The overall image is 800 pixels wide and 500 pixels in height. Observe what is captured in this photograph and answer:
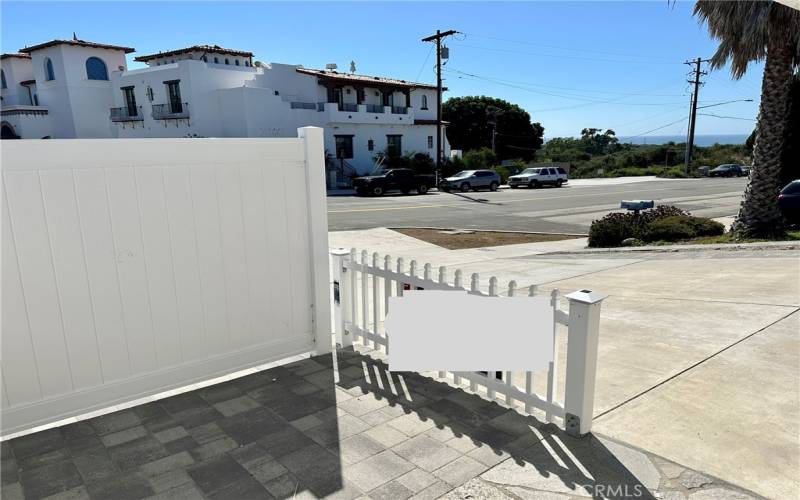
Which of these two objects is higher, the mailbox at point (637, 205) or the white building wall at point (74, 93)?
the white building wall at point (74, 93)

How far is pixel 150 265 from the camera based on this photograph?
12.6 ft

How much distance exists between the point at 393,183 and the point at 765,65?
70.1ft

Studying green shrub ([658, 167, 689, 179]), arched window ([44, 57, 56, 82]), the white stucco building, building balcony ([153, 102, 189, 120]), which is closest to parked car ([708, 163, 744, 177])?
green shrub ([658, 167, 689, 179])

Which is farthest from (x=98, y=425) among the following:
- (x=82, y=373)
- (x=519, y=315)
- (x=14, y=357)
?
(x=519, y=315)

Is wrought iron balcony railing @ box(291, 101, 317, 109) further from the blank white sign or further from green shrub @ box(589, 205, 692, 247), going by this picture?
the blank white sign

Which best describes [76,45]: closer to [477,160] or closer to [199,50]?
[199,50]

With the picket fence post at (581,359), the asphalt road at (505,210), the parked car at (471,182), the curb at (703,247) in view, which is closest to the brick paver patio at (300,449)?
the picket fence post at (581,359)

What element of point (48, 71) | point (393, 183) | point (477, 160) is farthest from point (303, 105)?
point (48, 71)

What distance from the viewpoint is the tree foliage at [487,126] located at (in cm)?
6347

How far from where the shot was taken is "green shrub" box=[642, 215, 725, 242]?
41.0 feet

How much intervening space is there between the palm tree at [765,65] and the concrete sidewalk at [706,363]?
3873 millimetres

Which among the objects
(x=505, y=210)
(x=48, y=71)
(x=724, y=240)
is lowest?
(x=505, y=210)

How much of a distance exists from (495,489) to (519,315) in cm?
121

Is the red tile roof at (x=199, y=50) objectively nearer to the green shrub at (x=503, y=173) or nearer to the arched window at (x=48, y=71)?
the arched window at (x=48, y=71)
